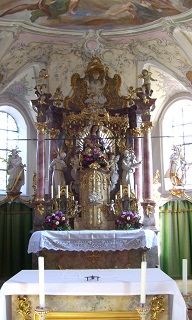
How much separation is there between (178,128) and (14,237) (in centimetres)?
704

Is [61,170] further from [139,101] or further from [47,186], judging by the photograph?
[139,101]

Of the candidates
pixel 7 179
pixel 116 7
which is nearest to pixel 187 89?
pixel 116 7

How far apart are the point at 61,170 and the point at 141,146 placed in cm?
270

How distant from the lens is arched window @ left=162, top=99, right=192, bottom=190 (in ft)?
56.5

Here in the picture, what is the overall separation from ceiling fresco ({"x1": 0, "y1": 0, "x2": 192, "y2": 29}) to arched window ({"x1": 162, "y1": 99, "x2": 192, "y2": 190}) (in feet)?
14.1

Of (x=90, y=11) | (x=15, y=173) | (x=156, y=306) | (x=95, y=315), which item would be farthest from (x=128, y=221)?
(x=95, y=315)

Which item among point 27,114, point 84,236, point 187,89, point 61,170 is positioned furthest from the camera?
point 27,114

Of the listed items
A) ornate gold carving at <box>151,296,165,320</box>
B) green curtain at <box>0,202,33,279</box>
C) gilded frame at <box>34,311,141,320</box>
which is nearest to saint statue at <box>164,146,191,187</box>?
green curtain at <box>0,202,33,279</box>

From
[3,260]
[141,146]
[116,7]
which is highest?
[116,7]

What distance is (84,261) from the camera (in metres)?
13.2

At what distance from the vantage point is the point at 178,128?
17641 mm

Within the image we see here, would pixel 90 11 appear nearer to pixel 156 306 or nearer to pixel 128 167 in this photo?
pixel 128 167

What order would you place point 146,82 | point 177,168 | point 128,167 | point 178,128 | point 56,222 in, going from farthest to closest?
point 178,128, point 177,168, point 146,82, point 128,167, point 56,222

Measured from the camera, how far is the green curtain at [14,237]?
15.5 metres
